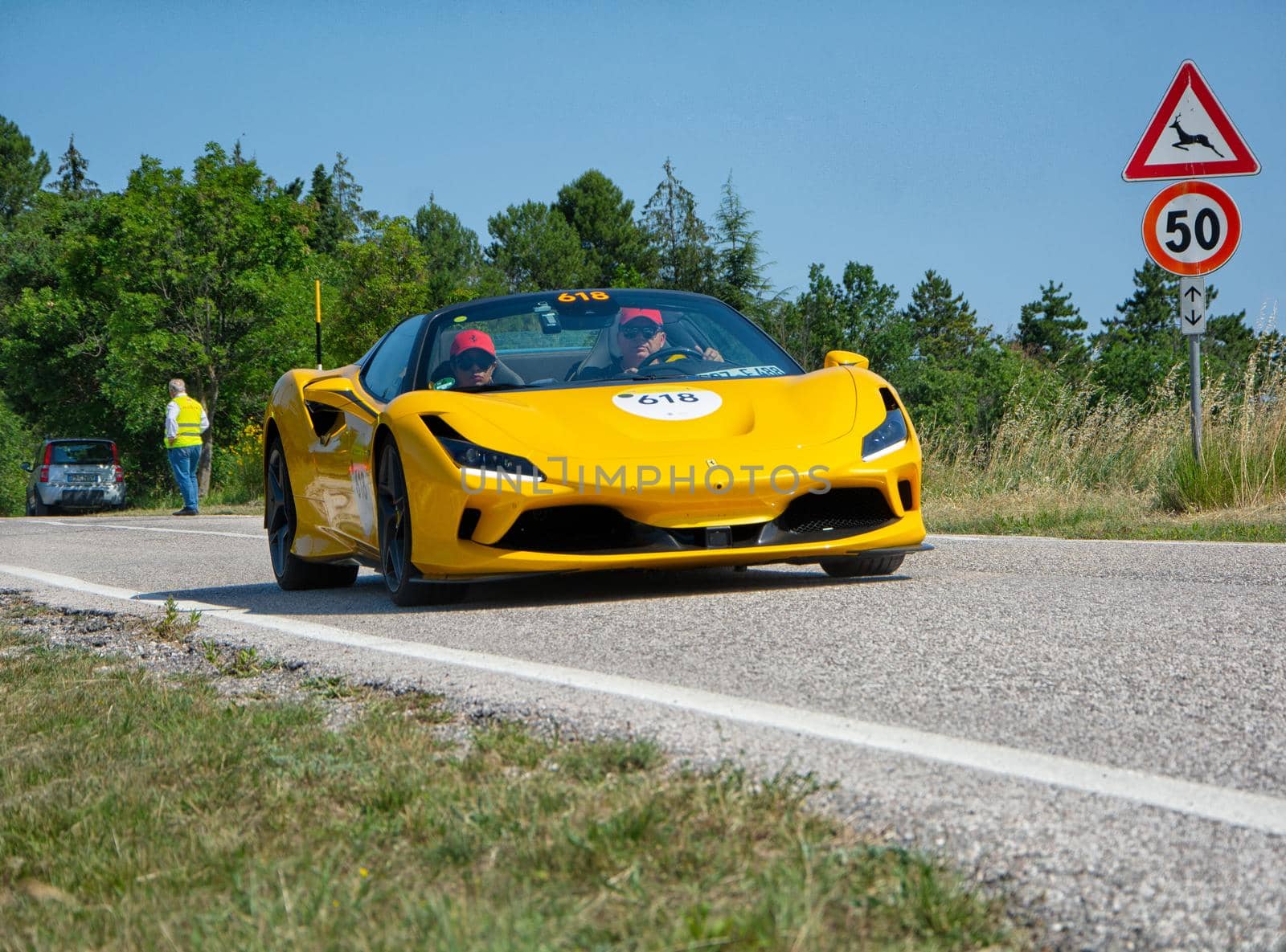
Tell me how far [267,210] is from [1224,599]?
42.9 m

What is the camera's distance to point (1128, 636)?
4.33m

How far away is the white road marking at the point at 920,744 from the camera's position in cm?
252

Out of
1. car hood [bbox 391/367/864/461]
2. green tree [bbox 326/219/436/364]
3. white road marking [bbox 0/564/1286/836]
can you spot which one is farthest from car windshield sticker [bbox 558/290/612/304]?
green tree [bbox 326/219/436/364]

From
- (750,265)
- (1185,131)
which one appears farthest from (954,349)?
(1185,131)

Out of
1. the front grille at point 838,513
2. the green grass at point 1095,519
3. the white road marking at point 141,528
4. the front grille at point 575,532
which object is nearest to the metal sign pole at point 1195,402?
the green grass at point 1095,519

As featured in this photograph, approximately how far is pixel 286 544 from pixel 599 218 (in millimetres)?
90174

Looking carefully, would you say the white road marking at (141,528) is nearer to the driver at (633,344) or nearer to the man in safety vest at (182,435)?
the man in safety vest at (182,435)

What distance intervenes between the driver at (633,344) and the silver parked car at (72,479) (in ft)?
91.1

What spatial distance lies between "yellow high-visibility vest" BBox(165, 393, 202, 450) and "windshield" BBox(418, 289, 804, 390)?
15.9 metres

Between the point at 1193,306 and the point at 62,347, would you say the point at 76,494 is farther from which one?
the point at 1193,306

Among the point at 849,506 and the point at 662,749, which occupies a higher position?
the point at 849,506

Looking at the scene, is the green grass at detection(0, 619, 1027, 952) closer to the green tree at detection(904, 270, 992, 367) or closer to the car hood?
the car hood

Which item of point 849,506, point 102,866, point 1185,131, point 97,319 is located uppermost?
point 97,319

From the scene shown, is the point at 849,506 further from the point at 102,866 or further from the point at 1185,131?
the point at 1185,131
